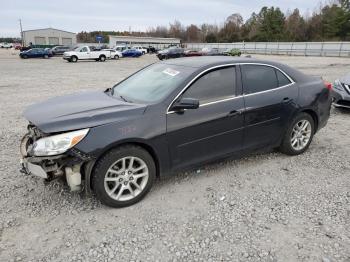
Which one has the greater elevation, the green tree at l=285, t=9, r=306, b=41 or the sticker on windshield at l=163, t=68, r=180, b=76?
the green tree at l=285, t=9, r=306, b=41

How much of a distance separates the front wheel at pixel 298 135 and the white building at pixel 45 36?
90.8m

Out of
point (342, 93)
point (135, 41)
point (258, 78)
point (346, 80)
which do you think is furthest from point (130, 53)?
point (135, 41)

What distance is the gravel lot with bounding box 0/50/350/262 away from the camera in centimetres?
280

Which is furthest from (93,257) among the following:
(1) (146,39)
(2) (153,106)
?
(1) (146,39)

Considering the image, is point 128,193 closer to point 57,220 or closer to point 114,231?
point 114,231

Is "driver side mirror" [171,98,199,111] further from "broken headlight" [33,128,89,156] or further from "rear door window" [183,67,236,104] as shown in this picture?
"broken headlight" [33,128,89,156]

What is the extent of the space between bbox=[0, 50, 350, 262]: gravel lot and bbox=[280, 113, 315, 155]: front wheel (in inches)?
10.6

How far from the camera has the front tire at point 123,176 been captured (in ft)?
10.6

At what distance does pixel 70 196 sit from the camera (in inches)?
145

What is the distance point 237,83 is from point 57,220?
2.75m

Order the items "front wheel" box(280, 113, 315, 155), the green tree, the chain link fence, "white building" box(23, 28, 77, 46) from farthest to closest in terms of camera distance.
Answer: "white building" box(23, 28, 77, 46) → the green tree → the chain link fence → "front wheel" box(280, 113, 315, 155)

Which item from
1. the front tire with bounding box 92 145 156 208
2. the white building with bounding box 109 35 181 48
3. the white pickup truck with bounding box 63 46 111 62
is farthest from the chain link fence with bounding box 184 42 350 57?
the front tire with bounding box 92 145 156 208

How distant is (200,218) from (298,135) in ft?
8.05

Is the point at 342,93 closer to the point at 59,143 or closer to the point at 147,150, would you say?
the point at 147,150
